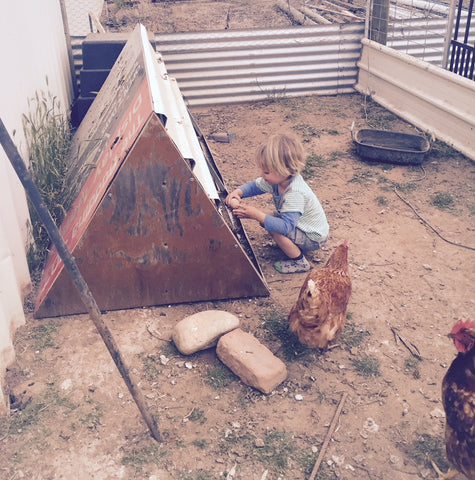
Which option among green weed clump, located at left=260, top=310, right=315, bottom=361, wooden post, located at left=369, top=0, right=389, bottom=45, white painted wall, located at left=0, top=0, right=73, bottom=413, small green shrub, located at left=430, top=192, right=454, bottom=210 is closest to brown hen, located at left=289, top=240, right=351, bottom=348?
green weed clump, located at left=260, top=310, right=315, bottom=361

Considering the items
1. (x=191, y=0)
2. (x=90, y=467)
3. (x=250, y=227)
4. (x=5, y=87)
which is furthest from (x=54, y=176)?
(x=191, y=0)

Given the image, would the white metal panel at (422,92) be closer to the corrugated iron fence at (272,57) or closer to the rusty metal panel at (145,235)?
the corrugated iron fence at (272,57)

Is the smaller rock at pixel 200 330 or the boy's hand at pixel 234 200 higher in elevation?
the boy's hand at pixel 234 200

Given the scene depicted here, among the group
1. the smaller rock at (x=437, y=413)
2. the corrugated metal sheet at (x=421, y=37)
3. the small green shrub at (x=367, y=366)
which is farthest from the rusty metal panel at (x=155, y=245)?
the corrugated metal sheet at (x=421, y=37)

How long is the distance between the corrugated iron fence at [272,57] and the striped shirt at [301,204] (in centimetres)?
356

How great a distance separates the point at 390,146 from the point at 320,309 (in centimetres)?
342

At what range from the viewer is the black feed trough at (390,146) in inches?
207

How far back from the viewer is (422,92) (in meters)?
5.99

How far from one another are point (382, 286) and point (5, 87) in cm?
277

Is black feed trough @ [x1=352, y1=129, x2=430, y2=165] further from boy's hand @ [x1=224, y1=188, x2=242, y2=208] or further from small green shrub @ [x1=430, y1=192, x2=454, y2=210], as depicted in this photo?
boy's hand @ [x1=224, y1=188, x2=242, y2=208]

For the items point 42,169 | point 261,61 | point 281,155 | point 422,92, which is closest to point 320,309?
point 281,155

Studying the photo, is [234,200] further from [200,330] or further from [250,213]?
[200,330]

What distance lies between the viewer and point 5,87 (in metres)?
3.29

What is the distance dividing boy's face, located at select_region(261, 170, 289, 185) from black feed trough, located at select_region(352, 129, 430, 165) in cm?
212
